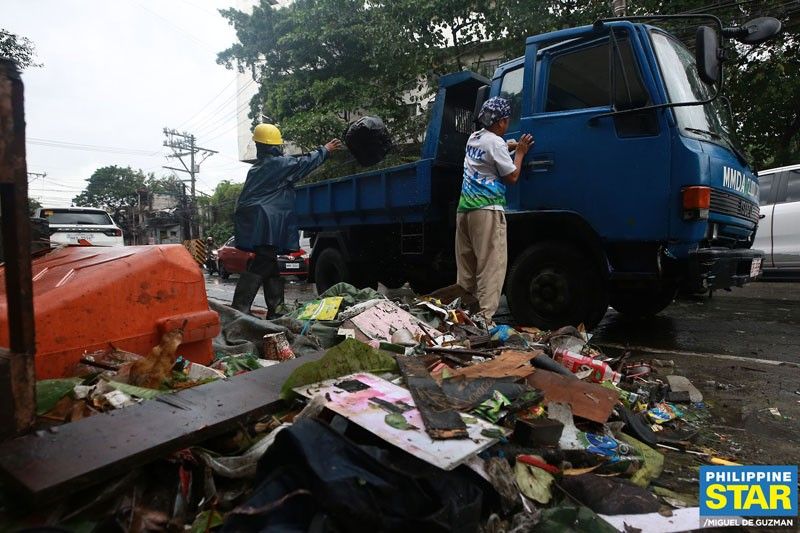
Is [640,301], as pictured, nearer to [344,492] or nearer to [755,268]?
[755,268]

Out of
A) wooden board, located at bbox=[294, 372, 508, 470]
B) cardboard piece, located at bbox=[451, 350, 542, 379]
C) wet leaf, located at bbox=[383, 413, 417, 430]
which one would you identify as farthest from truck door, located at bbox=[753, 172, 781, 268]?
wet leaf, located at bbox=[383, 413, 417, 430]

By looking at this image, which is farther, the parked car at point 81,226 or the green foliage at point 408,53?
the parked car at point 81,226

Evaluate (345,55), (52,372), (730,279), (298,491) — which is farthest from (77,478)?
(345,55)

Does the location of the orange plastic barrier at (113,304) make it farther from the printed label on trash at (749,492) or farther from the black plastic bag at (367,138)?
the black plastic bag at (367,138)

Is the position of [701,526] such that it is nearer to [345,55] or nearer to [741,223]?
[741,223]

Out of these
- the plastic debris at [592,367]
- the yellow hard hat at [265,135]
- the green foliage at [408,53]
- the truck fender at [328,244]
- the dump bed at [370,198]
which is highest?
the green foliage at [408,53]

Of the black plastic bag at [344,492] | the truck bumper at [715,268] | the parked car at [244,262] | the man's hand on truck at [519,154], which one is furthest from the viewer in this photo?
the parked car at [244,262]

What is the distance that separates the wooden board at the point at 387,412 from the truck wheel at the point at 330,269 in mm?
3812

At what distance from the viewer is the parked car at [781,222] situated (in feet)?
21.6

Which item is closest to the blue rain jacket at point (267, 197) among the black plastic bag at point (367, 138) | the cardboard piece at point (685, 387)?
the black plastic bag at point (367, 138)

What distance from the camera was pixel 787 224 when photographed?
663 centimetres

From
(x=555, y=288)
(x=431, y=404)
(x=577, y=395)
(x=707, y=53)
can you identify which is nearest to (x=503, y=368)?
(x=577, y=395)

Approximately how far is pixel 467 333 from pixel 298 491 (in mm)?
2288

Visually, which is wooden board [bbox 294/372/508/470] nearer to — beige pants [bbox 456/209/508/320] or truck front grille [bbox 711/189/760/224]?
beige pants [bbox 456/209/508/320]
